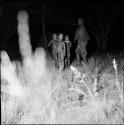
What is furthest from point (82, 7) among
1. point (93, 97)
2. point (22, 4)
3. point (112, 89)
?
point (93, 97)

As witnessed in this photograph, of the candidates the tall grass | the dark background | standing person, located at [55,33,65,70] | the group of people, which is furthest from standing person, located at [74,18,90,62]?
the tall grass

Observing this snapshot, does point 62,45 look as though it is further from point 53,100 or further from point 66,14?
point 66,14

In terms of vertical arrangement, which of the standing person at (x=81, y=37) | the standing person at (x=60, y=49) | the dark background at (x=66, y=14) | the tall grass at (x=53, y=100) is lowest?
the tall grass at (x=53, y=100)

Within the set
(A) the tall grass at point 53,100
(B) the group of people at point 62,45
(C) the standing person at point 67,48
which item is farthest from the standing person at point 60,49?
(A) the tall grass at point 53,100

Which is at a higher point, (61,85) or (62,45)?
(62,45)

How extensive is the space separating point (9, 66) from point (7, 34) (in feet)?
18.3

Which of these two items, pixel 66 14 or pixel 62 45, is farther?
pixel 66 14

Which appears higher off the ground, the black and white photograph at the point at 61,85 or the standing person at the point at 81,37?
the standing person at the point at 81,37

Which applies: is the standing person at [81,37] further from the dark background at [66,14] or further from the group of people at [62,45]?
the dark background at [66,14]

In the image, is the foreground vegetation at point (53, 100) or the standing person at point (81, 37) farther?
the standing person at point (81, 37)

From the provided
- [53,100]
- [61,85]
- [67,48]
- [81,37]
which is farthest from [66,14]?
[53,100]

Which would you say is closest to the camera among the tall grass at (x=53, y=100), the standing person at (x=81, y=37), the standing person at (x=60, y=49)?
the tall grass at (x=53, y=100)

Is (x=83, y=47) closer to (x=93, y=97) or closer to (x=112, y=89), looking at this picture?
(x=112, y=89)

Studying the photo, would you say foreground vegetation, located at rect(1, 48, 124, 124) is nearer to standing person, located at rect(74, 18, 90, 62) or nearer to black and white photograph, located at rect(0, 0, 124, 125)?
black and white photograph, located at rect(0, 0, 124, 125)
